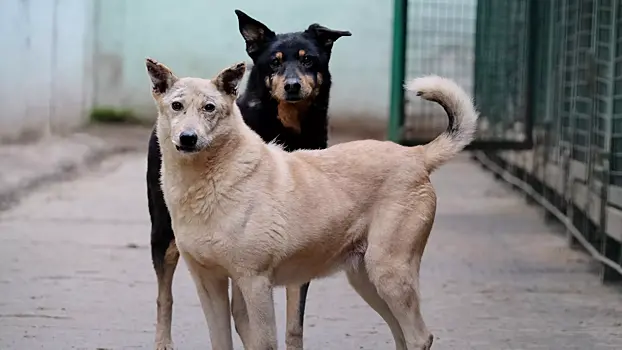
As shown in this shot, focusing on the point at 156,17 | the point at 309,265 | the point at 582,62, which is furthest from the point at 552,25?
the point at 156,17

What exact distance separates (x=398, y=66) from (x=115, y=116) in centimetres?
746

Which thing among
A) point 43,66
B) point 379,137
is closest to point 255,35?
point 43,66

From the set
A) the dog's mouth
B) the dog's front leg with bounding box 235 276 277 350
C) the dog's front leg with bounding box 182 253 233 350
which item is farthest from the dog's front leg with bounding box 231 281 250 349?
the dog's mouth

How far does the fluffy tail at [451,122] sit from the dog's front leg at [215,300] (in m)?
0.97

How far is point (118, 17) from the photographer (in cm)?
1532

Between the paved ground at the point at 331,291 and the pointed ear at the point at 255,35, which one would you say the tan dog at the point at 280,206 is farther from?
the paved ground at the point at 331,291

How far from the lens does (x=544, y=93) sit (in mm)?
10031

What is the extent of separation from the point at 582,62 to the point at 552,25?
1504 mm

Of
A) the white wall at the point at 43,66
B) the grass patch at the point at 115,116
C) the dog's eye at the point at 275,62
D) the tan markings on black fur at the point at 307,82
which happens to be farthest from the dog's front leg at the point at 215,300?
the grass patch at the point at 115,116

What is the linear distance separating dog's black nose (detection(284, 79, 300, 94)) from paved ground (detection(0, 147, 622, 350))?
126cm

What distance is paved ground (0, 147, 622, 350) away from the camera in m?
5.22

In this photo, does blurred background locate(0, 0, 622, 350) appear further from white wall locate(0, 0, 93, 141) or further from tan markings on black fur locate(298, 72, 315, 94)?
tan markings on black fur locate(298, 72, 315, 94)

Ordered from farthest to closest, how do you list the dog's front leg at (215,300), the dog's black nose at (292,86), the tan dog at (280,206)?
the dog's black nose at (292,86)
the dog's front leg at (215,300)
the tan dog at (280,206)

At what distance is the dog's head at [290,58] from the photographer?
461 centimetres
